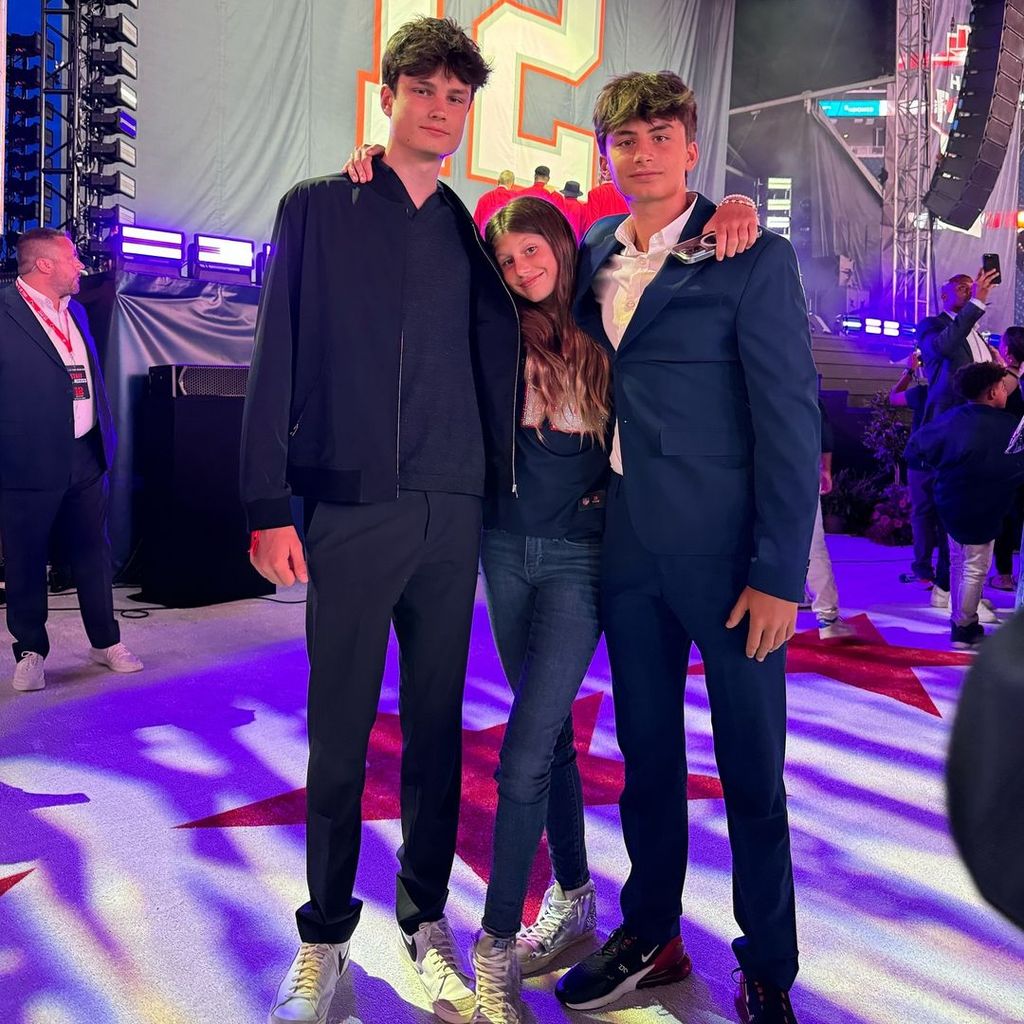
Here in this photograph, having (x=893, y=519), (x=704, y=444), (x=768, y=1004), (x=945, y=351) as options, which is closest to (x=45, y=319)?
(x=704, y=444)

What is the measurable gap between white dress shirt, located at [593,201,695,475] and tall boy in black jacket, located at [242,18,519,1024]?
0.59 ft

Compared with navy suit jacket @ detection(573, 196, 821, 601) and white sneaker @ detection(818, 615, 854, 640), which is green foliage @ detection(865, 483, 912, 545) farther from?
navy suit jacket @ detection(573, 196, 821, 601)

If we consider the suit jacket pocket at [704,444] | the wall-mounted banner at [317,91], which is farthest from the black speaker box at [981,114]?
the suit jacket pocket at [704,444]

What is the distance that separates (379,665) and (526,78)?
8.61m

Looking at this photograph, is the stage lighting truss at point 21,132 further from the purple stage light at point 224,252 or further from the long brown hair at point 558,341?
the long brown hair at point 558,341

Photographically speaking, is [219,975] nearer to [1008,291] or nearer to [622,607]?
[622,607]

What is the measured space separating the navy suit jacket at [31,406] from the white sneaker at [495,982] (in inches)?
110

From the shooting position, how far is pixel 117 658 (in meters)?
3.89

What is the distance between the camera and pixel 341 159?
8.10m

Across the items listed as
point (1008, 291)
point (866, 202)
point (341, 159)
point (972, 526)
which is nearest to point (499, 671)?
point (972, 526)

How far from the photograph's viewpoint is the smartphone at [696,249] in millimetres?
1610

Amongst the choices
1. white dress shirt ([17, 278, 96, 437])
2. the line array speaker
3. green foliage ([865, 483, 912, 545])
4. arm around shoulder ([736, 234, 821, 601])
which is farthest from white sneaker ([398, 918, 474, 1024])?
green foliage ([865, 483, 912, 545])

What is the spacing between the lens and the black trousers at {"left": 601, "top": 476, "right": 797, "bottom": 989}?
64.3 inches

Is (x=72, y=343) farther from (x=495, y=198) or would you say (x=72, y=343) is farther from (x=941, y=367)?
(x=941, y=367)
